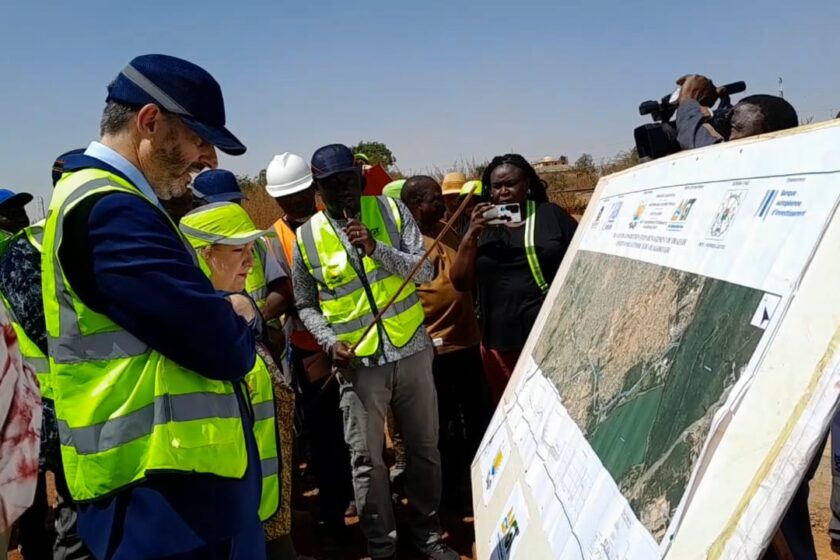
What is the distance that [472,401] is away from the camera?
14.0ft

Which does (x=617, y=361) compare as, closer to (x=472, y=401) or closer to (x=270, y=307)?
(x=270, y=307)

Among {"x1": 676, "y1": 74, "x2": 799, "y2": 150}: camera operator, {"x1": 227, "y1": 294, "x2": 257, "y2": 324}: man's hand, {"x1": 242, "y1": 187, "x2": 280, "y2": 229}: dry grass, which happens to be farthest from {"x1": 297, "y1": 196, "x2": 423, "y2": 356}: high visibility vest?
{"x1": 242, "y1": 187, "x2": 280, "y2": 229}: dry grass

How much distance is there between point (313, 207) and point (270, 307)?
0.78 metres

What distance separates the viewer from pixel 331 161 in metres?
3.25

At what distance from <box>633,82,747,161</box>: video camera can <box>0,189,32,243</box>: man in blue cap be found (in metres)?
4.50

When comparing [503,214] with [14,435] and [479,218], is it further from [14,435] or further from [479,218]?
[14,435]

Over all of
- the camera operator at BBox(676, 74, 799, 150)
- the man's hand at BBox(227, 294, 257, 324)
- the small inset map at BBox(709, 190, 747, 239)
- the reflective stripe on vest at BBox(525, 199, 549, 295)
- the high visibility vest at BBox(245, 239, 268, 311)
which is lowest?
the high visibility vest at BBox(245, 239, 268, 311)

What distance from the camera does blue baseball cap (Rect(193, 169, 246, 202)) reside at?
366 cm

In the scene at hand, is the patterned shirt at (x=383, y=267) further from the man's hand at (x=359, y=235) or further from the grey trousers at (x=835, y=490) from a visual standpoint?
the grey trousers at (x=835, y=490)

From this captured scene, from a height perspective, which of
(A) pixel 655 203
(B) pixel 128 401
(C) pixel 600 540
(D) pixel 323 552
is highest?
(A) pixel 655 203

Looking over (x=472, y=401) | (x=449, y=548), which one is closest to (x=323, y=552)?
(x=449, y=548)

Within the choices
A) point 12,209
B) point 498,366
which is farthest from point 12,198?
point 498,366

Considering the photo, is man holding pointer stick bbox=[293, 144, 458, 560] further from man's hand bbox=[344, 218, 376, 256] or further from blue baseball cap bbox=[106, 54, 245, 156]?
blue baseball cap bbox=[106, 54, 245, 156]

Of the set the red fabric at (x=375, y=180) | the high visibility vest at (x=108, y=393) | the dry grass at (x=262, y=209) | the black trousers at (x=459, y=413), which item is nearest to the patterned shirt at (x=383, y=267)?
the black trousers at (x=459, y=413)
